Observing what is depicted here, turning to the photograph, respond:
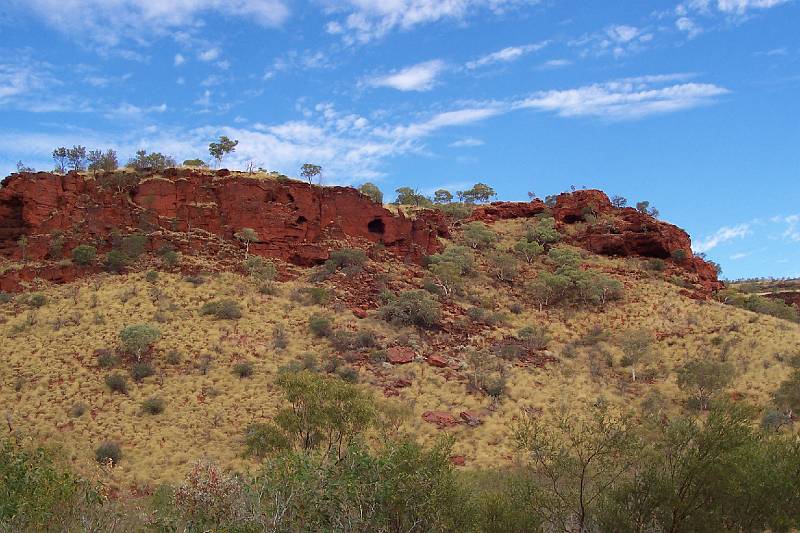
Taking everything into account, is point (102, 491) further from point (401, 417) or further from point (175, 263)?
point (175, 263)

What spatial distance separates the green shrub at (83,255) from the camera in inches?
1553

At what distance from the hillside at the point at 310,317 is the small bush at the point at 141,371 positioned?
0.70 ft

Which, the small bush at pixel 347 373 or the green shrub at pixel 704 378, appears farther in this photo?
the small bush at pixel 347 373

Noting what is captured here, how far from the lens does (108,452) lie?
76.5ft

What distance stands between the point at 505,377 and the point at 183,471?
1632 centimetres

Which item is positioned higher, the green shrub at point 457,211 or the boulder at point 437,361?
the green shrub at point 457,211

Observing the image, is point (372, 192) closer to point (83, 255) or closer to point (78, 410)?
point (83, 255)

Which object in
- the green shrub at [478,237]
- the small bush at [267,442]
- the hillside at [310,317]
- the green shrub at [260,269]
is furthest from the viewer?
the green shrub at [478,237]

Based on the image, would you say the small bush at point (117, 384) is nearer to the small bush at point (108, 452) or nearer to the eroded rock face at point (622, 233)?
the small bush at point (108, 452)

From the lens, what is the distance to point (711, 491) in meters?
12.2

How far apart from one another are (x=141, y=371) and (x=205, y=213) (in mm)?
17183

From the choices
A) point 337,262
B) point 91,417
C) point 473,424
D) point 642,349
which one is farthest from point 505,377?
point 91,417

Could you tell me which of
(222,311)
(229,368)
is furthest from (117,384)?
(222,311)

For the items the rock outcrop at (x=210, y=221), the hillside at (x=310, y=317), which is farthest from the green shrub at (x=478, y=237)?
the rock outcrop at (x=210, y=221)
